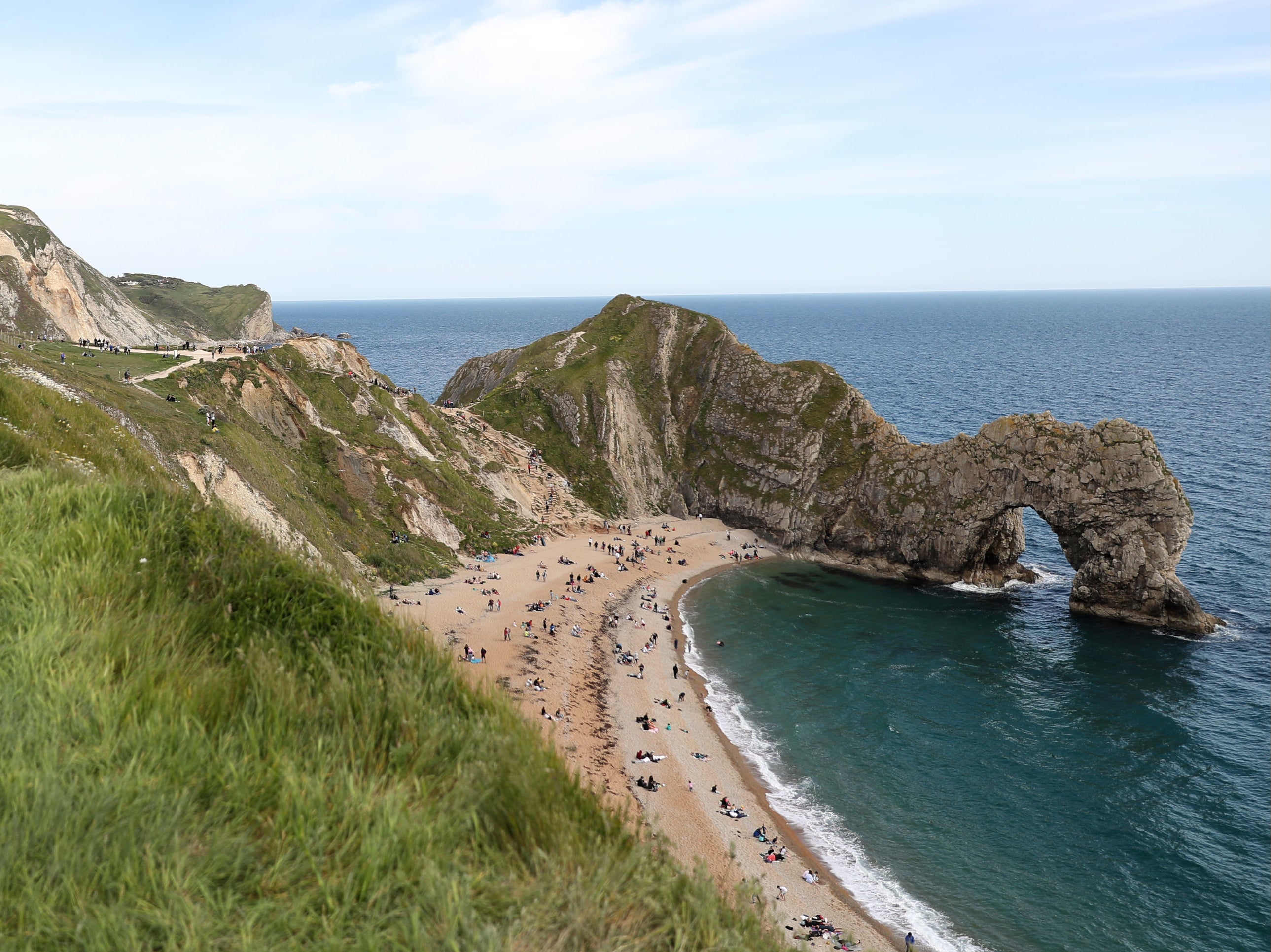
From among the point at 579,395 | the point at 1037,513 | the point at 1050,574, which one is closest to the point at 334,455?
the point at 579,395

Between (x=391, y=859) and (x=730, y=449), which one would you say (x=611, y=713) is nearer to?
(x=391, y=859)

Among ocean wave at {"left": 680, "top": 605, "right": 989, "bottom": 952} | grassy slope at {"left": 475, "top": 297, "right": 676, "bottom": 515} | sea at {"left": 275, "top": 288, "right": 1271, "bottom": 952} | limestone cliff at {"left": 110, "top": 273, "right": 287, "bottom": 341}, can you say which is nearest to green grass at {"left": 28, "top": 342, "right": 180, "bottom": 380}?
grassy slope at {"left": 475, "top": 297, "right": 676, "bottom": 515}

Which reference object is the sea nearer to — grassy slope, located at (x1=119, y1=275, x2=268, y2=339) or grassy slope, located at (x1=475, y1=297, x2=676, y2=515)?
grassy slope, located at (x1=475, y1=297, x2=676, y2=515)

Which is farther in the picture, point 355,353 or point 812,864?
point 355,353

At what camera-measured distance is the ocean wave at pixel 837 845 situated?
1216 inches

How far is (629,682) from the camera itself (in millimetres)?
51000

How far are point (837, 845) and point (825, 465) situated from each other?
53421 mm

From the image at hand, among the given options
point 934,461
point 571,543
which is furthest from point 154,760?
point 934,461

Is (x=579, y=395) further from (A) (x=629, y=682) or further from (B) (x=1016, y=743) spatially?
(B) (x=1016, y=743)

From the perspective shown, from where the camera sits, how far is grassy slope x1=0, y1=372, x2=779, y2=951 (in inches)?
229

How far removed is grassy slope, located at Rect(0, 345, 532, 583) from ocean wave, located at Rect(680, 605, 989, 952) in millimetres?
26668

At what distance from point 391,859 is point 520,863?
1.22 meters

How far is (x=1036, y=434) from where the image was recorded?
6756 centimetres

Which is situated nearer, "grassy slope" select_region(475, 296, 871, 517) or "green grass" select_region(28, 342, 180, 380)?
"green grass" select_region(28, 342, 180, 380)
